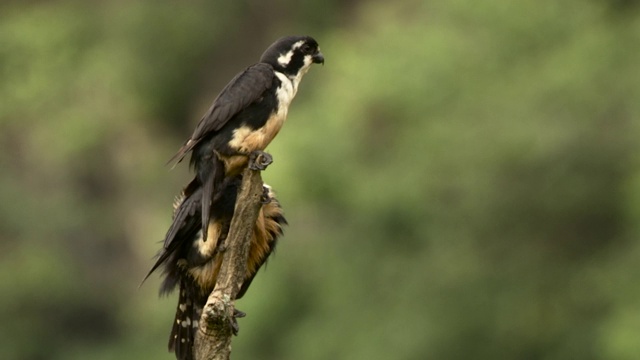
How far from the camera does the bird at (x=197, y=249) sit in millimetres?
7047

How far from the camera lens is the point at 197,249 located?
23.3ft

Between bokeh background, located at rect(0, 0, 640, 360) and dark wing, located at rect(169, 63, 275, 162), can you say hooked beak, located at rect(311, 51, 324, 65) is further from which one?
bokeh background, located at rect(0, 0, 640, 360)

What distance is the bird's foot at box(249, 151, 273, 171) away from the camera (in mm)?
6727

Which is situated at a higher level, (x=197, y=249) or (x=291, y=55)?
(x=291, y=55)

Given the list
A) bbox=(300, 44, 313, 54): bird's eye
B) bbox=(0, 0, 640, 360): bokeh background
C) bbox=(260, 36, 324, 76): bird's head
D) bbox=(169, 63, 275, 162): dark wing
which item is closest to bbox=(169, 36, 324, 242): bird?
bbox=(169, 63, 275, 162): dark wing

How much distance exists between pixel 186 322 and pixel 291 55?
1262mm

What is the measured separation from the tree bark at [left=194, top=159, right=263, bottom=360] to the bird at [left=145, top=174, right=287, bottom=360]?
0.54ft

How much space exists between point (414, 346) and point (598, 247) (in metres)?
2.11

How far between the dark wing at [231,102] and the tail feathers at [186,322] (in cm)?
70

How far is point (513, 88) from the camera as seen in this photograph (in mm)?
17609

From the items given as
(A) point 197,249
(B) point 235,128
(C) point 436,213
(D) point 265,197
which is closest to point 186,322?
(A) point 197,249

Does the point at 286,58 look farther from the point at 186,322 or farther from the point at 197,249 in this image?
the point at 186,322

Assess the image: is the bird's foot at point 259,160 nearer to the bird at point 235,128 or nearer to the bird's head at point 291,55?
the bird at point 235,128

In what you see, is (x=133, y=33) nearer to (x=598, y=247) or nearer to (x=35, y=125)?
(x=35, y=125)
